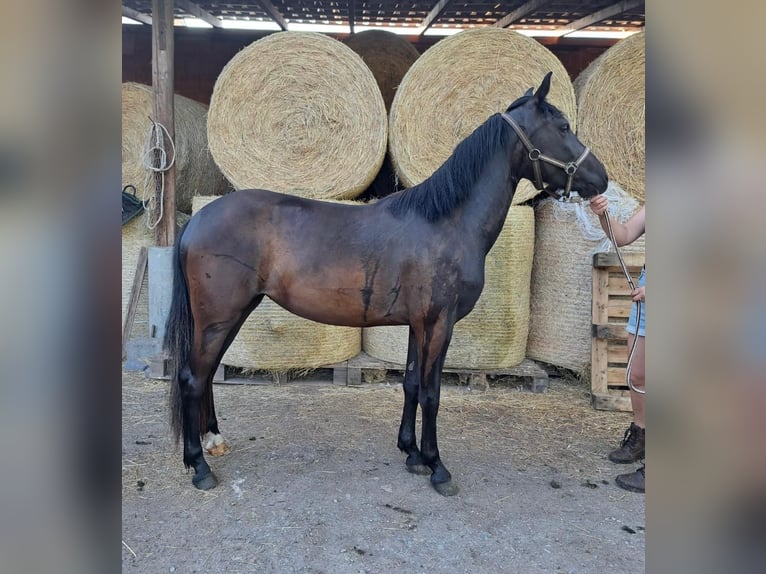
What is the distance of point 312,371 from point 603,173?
7.97ft

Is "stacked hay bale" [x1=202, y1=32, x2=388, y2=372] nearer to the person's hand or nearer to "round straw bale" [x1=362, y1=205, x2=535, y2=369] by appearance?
"round straw bale" [x1=362, y1=205, x2=535, y2=369]

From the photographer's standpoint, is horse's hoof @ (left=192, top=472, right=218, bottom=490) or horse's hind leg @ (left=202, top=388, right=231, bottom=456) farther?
horse's hind leg @ (left=202, top=388, right=231, bottom=456)

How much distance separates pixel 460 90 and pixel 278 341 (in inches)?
84.0

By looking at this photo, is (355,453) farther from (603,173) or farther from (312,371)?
(603,173)

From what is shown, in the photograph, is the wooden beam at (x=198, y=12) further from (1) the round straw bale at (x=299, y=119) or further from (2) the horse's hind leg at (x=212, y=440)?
(2) the horse's hind leg at (x=212, y=440)

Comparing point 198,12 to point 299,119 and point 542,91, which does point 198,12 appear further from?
point 542,91

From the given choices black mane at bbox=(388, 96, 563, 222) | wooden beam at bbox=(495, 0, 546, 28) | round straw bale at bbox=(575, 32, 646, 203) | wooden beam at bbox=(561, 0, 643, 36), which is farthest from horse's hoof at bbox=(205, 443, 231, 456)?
wooden beam at bbox=(561, 0, 643, 36)

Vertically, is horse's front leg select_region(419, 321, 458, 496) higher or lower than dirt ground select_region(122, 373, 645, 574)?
higher

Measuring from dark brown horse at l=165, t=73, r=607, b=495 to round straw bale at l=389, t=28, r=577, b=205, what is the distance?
121cm

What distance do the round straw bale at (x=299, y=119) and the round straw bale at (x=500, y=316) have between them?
1043 mm

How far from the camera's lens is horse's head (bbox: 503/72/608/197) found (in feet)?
7.32

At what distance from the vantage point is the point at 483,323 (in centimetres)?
352
